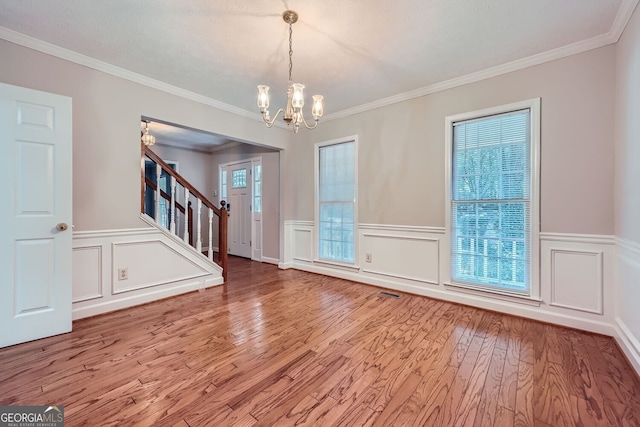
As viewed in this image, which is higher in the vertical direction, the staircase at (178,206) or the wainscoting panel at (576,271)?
the staircase at (178,206)

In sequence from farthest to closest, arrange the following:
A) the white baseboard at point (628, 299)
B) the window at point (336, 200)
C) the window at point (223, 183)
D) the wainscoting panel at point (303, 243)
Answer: the window at point (223, 183) < the wainscoting panel at point (303, 243) < the window at point (336, 200) < the white baseboard at point (628, 299)

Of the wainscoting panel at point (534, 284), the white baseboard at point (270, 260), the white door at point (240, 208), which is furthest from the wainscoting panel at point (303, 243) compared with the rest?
the white door at point (240, 208)

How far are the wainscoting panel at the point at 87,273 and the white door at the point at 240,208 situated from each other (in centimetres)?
303

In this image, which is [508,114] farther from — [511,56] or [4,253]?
[4,253]

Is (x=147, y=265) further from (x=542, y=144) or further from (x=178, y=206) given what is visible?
(x=542, y=144)

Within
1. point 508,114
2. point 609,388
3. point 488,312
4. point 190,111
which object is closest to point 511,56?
point 508,114

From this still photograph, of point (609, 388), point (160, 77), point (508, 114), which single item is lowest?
point (609, 388)

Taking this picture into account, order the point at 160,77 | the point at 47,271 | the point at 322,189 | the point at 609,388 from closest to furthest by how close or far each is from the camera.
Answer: the point at 609,388
the point at 47,271
the point at 160,77
the point at 322,189

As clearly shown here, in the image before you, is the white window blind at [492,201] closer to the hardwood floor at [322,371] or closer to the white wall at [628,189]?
the hardwood floor at [322,371]

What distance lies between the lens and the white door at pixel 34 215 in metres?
2.01

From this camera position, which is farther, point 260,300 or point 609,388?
point 260,300

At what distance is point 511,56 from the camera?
252cm

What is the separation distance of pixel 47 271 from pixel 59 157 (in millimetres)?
932

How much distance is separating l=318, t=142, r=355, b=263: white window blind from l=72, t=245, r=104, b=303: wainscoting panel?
2738mm
